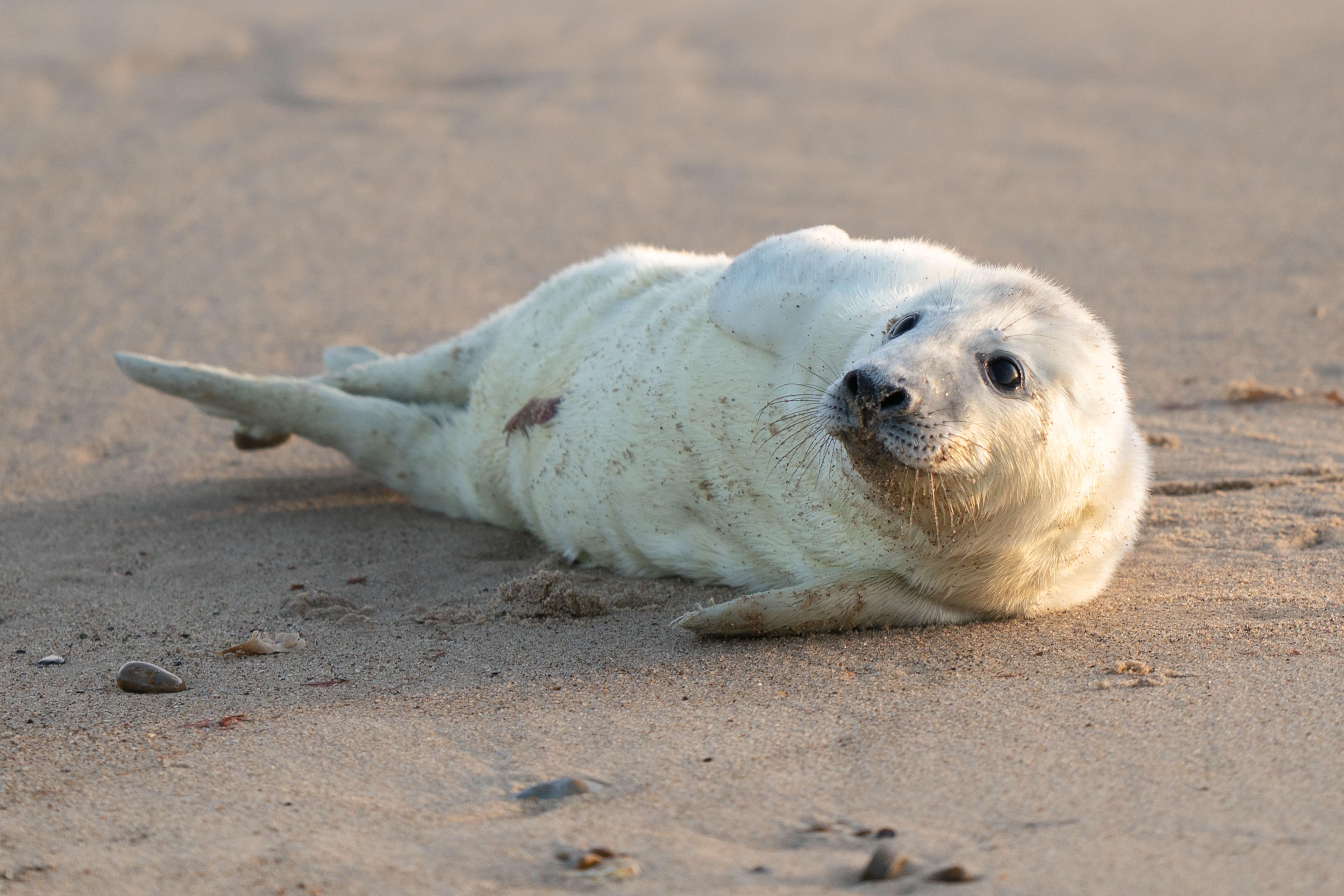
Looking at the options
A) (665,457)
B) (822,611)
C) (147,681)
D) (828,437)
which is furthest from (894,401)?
(147,681)

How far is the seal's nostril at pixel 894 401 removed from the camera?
2893 millimetres

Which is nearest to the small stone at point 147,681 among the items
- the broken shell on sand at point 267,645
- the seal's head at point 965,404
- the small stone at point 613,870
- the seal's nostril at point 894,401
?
the broken shell on sand at point 267,645

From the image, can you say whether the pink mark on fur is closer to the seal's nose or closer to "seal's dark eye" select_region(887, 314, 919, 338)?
"seal's dark eye" select_region(887, 314, 919, 338)

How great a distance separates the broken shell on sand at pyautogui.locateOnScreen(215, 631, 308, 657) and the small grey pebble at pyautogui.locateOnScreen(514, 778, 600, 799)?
Answer: 1040mm

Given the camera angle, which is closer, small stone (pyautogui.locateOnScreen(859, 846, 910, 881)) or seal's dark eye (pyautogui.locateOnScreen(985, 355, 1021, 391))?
small stone (pyautogui.locateOnScreen(859, 846, 910, 881))

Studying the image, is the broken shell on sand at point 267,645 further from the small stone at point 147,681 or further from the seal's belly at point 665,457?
the seal's belly at point 665,457

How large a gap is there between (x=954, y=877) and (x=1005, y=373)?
1269 millimetres

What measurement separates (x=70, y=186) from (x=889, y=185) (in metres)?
4.42

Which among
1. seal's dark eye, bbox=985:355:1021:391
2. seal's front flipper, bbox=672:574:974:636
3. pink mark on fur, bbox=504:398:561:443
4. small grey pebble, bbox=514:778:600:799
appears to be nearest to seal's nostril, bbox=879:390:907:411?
seal's dark eye, bbox=985:355:1021:391

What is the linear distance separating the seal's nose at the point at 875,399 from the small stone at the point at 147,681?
1.54 metres

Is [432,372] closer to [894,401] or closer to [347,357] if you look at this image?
[347,357]

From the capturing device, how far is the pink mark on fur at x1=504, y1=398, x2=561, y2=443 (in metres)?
4.07

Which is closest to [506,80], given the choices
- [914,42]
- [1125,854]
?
[914,42]

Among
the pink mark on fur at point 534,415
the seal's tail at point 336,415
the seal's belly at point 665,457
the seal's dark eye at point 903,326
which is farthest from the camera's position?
the seal's tail at point 336,415
